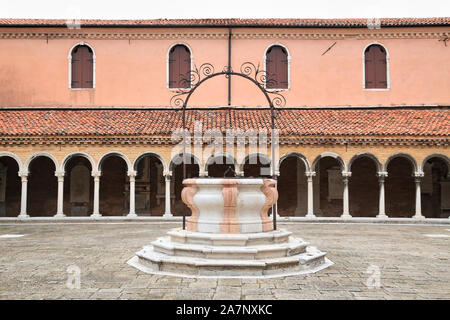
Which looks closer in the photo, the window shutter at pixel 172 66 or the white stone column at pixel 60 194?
the white stone column at pixel 60 194

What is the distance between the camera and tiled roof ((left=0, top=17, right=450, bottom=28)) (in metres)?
24.2

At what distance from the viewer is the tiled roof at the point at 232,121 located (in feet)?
67.8

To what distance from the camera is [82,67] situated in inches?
969

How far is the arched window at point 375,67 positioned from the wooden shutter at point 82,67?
45.1 feet

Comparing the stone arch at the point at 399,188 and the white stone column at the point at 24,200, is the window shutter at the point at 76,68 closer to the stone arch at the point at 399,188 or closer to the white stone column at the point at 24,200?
the white stone column at the point at 24,200

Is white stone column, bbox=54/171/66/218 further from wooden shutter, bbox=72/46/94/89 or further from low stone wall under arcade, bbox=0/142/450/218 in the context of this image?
wooden shutter, bbox=72/46/94/89

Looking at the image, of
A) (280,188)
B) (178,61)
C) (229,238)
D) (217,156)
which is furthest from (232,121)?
(229,238)

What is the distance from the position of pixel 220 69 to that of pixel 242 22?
105 inches

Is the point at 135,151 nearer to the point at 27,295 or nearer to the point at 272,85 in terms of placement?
the point at 272,85

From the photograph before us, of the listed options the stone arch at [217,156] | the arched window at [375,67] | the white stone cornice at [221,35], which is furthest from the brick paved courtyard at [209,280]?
the white stone cornice at [221,35]

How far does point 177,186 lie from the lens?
932 inches

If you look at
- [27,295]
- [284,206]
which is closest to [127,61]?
[284,206]

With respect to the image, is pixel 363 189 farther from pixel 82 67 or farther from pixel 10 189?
pixel 10 189

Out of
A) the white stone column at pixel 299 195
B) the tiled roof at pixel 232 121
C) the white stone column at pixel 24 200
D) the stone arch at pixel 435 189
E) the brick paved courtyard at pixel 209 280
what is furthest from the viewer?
the white stone column at pixel 299 195
